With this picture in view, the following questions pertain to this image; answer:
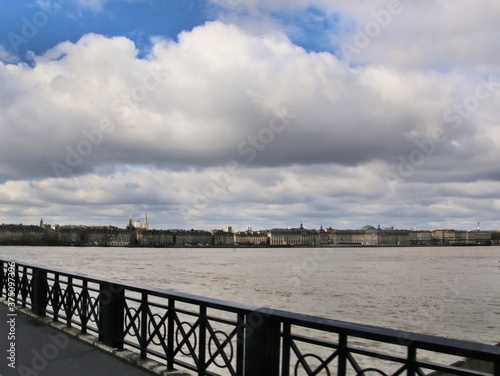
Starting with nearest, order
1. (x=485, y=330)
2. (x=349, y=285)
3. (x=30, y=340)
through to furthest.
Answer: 1. (x=30, y=340)
2. (x=485, y=330)
3. (x=349, y=285)

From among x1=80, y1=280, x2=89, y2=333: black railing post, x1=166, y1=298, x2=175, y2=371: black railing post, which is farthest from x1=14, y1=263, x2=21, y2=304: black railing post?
x1=166, y1=298, x2=175, y2=371: black railing post

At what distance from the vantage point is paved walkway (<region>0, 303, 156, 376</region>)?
6182mm

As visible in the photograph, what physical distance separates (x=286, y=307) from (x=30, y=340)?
752 inches

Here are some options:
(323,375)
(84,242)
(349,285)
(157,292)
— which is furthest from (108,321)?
(84,242)

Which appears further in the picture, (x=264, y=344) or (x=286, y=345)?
(x=264, y=344)

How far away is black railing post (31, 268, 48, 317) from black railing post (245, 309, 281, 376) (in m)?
6.39

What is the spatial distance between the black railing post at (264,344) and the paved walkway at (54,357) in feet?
6.44

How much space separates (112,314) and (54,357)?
0.95m

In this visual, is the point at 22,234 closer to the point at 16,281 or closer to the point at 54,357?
the point at 16,281

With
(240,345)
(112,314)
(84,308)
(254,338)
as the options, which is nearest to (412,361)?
(254,338)

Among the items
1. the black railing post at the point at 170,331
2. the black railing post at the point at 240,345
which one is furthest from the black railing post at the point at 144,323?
the black railing post at the point at 240,345

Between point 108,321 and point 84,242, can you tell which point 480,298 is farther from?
point 84,242

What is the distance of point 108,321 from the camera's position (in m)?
7.31

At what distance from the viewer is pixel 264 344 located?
192 inches
